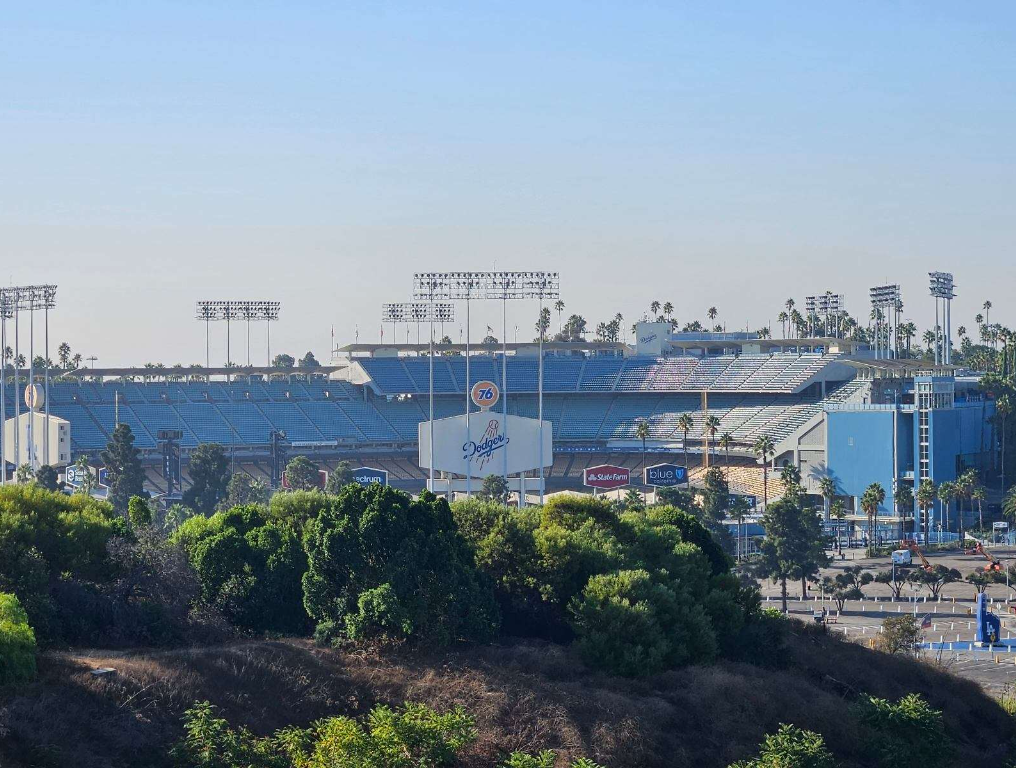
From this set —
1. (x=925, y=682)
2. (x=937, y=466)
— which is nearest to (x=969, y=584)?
(x=937, y=466)

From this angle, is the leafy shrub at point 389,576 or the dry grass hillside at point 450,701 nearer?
the dry grass hillside at point 450,701

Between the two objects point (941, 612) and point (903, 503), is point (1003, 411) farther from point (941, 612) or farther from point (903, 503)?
point (941, 612)

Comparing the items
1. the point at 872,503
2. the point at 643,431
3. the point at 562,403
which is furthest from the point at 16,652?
the point at 562,403

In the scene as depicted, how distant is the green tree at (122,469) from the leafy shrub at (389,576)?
6460 centimetres

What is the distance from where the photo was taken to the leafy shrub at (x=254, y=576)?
139 ft

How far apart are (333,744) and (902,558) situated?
61.9 metres

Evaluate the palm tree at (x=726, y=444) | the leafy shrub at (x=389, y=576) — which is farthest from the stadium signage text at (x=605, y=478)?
the leafy shrub at (x=389, y=576)

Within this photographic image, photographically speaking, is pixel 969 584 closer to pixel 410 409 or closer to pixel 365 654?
pixel 365 654

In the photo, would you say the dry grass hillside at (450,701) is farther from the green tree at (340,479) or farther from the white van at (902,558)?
the green tree at (340,479)

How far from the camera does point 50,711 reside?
3011 centimetres

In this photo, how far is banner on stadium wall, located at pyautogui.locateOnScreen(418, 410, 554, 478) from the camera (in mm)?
110312

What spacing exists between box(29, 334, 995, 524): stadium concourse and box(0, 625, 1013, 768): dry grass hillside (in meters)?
76.0

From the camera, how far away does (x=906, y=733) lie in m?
39.3

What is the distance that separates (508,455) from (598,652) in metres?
71.1
